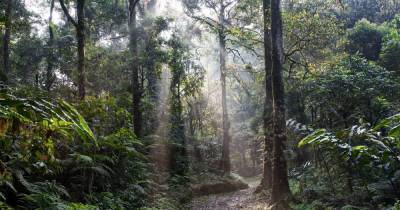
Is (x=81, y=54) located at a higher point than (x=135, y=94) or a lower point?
higher

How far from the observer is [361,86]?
10.2 meters

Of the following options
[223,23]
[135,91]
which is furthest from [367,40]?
[135,91]

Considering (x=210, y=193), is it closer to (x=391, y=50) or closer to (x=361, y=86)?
(x=361, y=86)

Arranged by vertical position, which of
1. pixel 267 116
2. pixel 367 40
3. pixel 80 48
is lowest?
pixel 267 116

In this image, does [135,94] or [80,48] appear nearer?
[80,48]

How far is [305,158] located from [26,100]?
17.4 meters

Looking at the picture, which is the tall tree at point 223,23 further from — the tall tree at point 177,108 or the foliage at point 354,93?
the foliage at point 354,93

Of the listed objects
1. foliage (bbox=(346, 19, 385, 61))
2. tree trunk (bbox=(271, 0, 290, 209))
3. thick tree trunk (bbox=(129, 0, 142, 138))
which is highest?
foliage (bbox=(346, 19, 385, 61))

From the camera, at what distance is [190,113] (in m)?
28.4

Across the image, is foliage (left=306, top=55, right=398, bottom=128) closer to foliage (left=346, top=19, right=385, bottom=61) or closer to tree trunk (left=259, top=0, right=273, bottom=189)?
tree trunk (left=259, top=0, right=273, bottom=189)

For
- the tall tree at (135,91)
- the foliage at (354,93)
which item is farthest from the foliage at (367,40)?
the tall tree at (135,91)

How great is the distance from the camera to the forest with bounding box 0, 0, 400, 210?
446cm

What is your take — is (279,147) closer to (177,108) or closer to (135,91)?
(135,91)

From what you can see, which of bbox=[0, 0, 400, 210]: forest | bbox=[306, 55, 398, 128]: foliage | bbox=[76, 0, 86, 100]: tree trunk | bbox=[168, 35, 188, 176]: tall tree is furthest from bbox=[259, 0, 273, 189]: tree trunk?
bbox=[76, 0, 86, 100]: tree trunk
